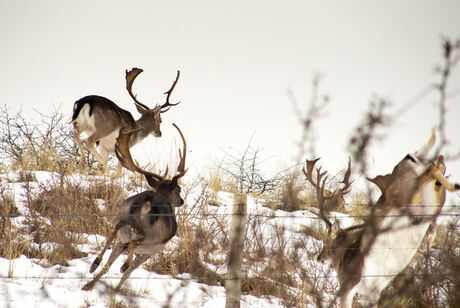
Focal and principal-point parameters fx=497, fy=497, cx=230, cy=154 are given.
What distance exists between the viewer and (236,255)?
412 cm

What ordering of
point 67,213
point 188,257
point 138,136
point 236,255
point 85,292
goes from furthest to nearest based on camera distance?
point 138,136 → point 67,213 → point 188,257 → point 85,292 → point 236,255

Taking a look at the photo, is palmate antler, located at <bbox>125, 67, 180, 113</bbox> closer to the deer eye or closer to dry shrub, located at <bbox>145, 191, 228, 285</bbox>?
dry shrub, located at <bbox>145, 191, 228, 285</bbox>

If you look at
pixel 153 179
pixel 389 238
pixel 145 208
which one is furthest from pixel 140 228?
pixel 389 238

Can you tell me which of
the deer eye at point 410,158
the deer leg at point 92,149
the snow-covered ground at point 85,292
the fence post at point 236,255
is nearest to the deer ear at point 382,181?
the deer eye at point 410,158

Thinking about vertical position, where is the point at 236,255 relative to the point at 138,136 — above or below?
below

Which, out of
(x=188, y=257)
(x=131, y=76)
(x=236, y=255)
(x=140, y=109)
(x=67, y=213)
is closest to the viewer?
(x=236, y=255)

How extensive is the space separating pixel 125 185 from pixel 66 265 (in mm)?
3028

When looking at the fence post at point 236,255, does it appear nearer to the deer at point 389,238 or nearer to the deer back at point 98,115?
the deer at point 389,238

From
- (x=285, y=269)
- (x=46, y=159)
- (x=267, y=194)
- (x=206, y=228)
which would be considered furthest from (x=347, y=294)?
(x=46, y=159)

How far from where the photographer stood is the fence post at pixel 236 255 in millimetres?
4098

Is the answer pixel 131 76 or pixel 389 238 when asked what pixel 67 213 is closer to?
pixel 131 76

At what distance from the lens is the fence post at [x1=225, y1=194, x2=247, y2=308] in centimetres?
410

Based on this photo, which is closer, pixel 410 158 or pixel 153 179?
pixel 410 158

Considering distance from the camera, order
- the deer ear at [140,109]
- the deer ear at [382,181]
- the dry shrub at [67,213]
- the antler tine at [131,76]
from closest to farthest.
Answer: the deer ear at [382,181], the dry shrub at [67,213], the antler tine at [131,76], the deer ear at [140,109]
